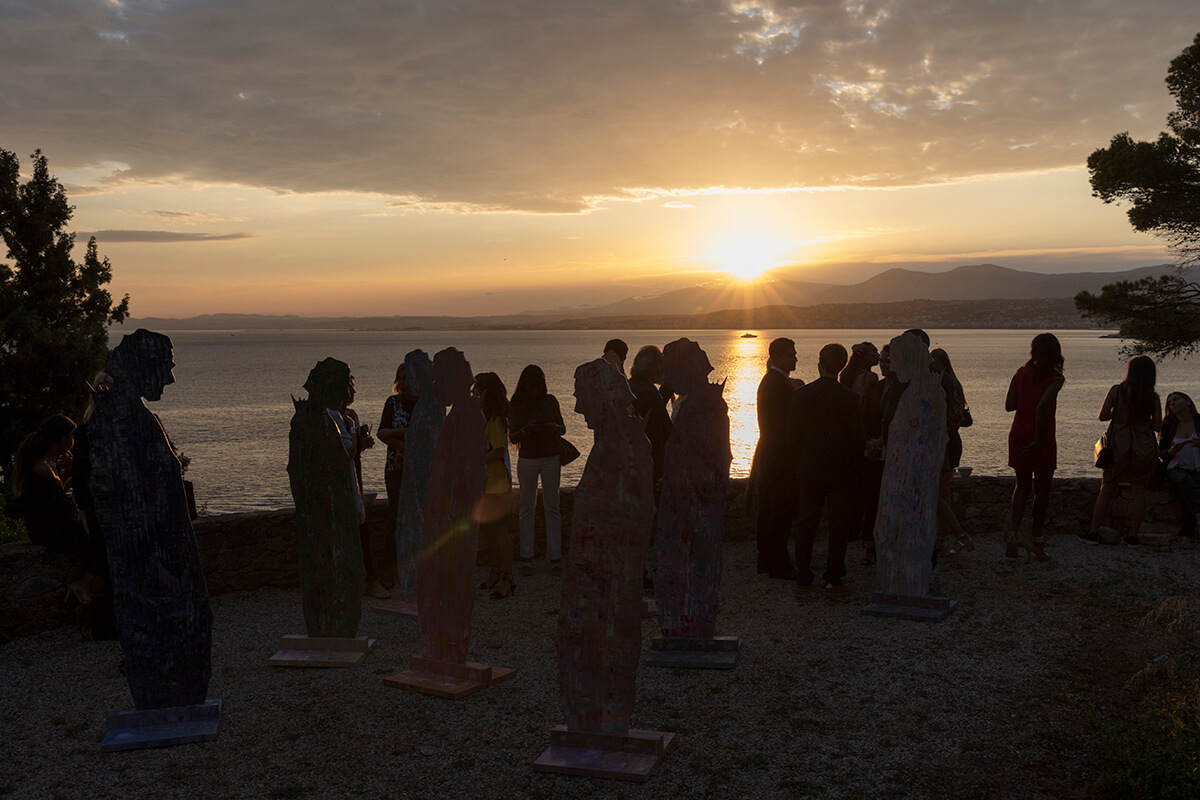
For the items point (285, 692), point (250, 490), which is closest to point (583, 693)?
point (285, 692)

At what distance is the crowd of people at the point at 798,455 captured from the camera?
6504mm

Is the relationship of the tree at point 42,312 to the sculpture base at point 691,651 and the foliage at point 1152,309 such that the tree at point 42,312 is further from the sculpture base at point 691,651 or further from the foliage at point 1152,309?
the foliage at point 1152,309

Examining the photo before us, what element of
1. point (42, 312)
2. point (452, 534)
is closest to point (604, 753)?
point (452, 534)

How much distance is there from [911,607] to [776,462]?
1.71 meters

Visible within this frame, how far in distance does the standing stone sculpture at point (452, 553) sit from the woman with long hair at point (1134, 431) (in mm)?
6742

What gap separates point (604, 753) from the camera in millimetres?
4477

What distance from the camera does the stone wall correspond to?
6.76 meters

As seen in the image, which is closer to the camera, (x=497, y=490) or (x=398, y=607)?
(x=398, y=607)

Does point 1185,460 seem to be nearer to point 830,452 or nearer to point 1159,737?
point 830,452

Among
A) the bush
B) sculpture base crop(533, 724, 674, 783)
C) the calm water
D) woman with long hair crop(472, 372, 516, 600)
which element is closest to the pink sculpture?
sculpture base crop(533, 724, 674, 783)

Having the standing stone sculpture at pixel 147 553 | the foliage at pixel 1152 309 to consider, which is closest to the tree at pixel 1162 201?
the foliage at pixel 1152 309

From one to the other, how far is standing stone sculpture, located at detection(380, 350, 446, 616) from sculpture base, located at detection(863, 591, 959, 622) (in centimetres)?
397

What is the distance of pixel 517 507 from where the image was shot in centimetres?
888

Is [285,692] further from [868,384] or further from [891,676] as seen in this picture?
[868,384]
